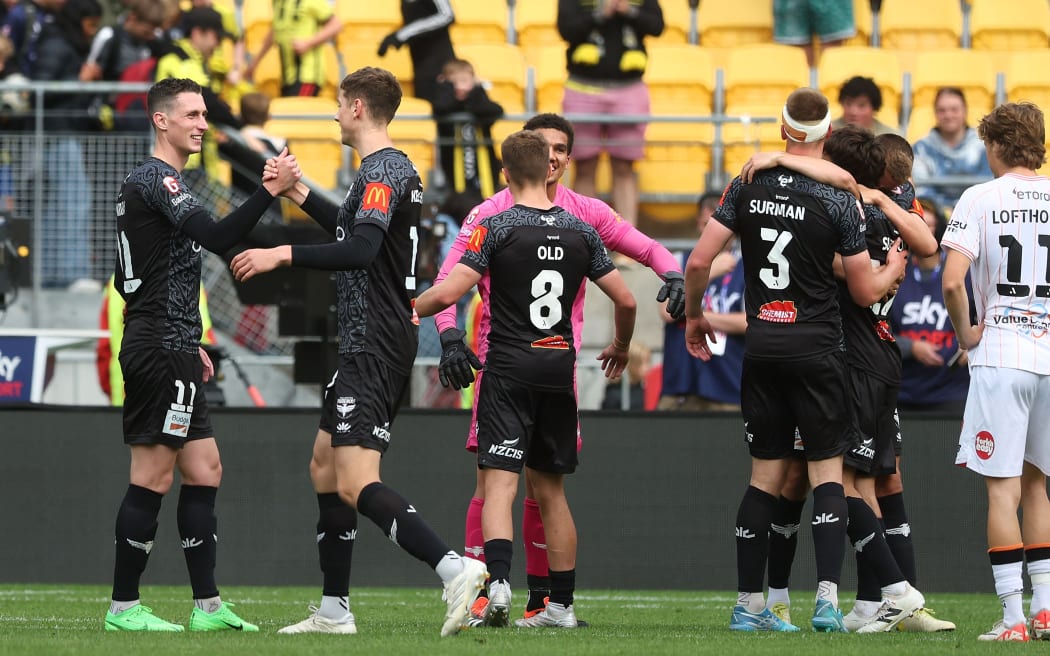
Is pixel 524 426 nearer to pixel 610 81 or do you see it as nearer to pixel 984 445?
pixel 984 445

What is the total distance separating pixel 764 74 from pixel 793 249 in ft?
26.0

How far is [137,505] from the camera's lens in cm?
666

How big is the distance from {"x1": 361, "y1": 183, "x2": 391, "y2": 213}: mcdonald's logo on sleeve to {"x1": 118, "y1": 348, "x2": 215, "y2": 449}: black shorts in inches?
45.1

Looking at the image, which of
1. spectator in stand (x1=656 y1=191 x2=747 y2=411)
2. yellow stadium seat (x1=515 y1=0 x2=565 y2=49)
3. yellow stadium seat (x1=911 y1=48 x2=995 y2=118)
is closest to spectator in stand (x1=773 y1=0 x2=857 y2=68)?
yellow stadium seat (x1=911 y1=48 x2=995 y2=118)

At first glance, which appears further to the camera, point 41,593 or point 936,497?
point 936,497

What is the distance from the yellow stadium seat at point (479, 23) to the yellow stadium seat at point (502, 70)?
498mm

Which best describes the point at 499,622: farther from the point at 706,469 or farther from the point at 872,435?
the point at 706,469

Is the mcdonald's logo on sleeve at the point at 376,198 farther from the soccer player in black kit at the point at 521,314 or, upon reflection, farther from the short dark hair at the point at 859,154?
the short dark hair at the point at 859,154

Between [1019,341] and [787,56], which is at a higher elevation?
[787,56]

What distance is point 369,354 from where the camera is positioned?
20.4 feet

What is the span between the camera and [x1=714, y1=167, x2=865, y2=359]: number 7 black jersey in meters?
6.57

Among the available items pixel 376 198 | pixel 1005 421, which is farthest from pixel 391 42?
pixel 1005 421

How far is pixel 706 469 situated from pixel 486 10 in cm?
680

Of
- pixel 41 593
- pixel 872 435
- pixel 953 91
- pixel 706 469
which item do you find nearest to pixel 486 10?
pixel 953 91
